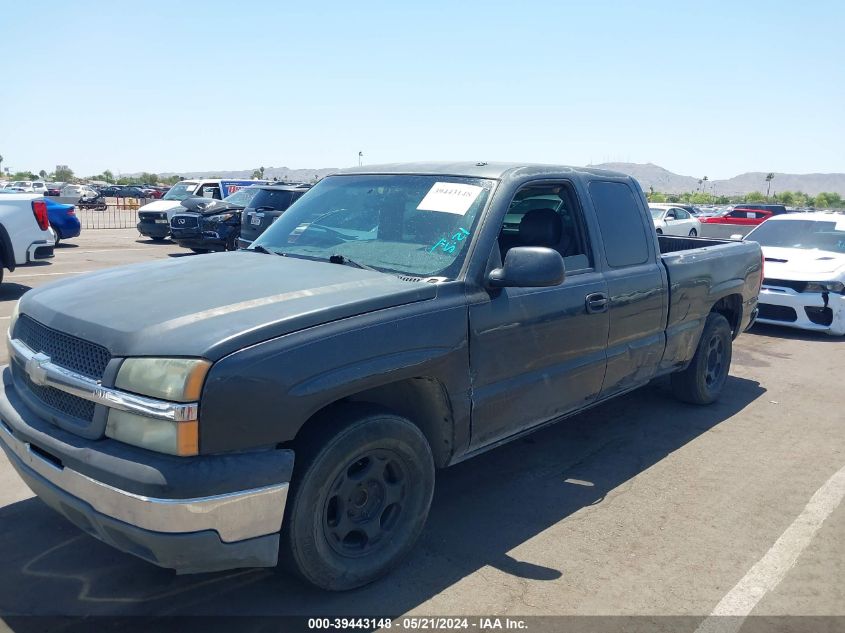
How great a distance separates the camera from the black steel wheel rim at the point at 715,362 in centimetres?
608

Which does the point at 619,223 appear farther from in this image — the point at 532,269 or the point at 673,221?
the point at 673,221

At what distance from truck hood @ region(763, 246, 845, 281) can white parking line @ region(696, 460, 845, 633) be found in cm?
527

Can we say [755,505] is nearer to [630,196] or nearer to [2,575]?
[630,196]

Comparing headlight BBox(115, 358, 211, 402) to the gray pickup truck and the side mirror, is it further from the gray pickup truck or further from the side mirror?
the side mirror

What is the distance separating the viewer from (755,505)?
13.9 ft

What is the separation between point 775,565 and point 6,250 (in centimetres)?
977

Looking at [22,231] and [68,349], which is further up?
[22,231]

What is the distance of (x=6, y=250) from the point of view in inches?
377

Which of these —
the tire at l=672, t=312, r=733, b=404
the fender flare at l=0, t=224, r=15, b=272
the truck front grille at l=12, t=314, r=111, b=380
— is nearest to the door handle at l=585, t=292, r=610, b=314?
the tire at l=672, t=312, r=733, b=404

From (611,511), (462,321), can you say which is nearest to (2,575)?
(462,321)

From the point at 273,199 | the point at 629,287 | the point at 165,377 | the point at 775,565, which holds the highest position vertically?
the point at 273,199

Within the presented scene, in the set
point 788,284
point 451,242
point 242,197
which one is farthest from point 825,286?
point 242,197

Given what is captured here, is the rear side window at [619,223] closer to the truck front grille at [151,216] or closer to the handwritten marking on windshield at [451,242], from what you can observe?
the handwritten marking on windshield at [451,242]

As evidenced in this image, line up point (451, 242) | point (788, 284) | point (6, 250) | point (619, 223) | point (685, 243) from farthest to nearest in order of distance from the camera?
point (6, 250), point (788, 284), point (685, 243), point (619, 223), point (451, 242)
